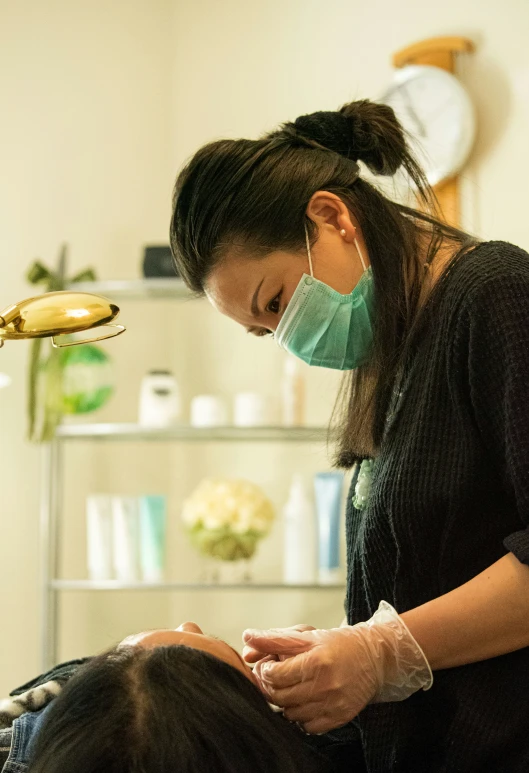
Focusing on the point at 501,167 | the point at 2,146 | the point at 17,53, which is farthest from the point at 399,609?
the point at 17,53

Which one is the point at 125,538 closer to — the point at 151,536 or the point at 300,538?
the point at 151,536

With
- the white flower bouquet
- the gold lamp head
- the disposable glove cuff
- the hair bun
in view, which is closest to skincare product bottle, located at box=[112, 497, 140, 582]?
the white flower bouquet

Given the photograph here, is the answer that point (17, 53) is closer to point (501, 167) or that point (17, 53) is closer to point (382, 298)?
point (501, 167)

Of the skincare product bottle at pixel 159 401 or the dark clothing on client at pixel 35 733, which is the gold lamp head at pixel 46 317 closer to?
the dark clothing on client at pixel 35 733

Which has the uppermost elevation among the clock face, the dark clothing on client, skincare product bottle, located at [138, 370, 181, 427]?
the clock face

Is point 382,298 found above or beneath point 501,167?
beneath

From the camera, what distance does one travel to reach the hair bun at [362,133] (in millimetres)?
1411

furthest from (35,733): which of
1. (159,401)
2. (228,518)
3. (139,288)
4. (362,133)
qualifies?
(139,288)

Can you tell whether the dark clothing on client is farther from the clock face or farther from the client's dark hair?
the clock face

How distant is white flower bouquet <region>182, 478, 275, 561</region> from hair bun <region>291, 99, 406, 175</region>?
153 centimetres

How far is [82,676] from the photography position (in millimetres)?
1003

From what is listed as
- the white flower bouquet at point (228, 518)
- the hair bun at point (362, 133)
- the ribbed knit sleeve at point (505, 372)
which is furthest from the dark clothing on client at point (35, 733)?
the white flower bouquet at point (228, 518)

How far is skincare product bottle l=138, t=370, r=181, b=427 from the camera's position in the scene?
2.98 metres

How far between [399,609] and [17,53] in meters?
2.62
